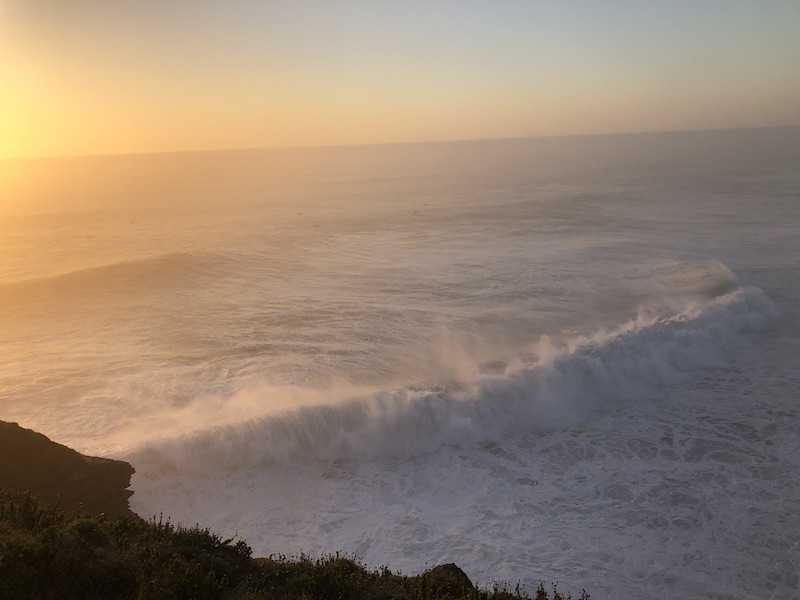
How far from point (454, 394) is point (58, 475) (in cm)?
910

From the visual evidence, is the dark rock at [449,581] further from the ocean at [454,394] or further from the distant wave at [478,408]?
the distant wave at [478,408]

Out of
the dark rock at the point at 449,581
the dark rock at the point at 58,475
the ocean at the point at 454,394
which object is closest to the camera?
the dark rock at the point at 449,581

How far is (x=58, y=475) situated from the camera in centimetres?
888

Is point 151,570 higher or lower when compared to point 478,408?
higher

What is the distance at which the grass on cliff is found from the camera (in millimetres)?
5344

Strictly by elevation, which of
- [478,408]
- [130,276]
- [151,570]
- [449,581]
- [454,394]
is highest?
[151,570]

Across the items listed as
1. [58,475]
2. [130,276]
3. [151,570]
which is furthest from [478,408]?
[130,276]

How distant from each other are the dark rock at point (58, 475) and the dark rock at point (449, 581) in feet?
15.8

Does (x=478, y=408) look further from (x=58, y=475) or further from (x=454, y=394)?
(x=58, y=475)

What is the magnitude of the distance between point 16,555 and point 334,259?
26087mm

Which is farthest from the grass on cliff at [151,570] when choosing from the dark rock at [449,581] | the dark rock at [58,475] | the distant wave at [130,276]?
the distant wave at [130,276]

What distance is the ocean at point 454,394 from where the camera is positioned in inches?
401

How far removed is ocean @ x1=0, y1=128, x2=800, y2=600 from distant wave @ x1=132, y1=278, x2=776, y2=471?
2.4 inches

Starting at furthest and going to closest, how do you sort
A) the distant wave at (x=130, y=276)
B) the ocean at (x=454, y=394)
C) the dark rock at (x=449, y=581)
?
the distant wave at (x=130, y=276)
the ocean at (x=454, y=394)
the dark rock at (x=449, y=581)
